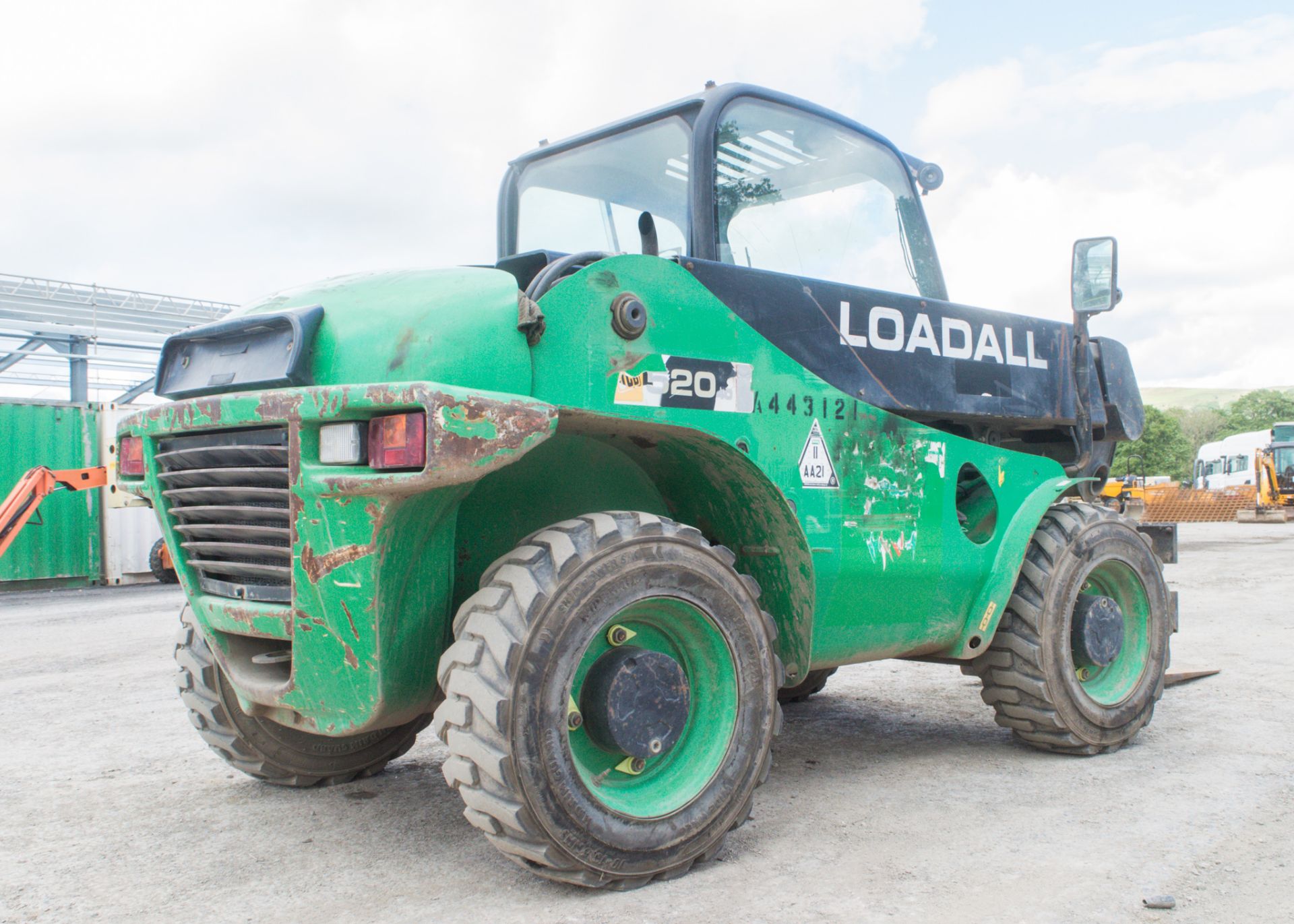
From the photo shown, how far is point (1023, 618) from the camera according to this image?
4598 mm

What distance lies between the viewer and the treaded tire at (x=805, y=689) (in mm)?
5852

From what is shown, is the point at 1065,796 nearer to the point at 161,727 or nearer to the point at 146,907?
the point at 146,907

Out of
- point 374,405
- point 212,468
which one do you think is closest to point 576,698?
point 374,405

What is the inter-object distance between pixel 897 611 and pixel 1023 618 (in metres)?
0.77

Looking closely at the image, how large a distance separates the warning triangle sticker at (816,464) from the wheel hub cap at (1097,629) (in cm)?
158

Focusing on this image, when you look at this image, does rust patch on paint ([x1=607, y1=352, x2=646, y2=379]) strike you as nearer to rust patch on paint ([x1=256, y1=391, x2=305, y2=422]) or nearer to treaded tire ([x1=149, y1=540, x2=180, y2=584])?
rust patch on paint ([x1=256, y1=391, x2=305, y2=422])

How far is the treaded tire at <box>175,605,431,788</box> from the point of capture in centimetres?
396

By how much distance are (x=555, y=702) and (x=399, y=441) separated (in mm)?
830

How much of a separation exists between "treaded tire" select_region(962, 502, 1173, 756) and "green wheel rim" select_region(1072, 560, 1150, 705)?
0.06 m

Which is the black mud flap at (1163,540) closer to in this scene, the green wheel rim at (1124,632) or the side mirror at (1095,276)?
the green wheel rim at (1124,632)

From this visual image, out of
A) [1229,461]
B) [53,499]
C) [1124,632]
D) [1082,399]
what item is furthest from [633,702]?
[1229,461]

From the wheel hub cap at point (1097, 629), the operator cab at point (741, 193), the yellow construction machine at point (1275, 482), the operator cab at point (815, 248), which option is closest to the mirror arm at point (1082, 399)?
the operator cab at point (815, 248)

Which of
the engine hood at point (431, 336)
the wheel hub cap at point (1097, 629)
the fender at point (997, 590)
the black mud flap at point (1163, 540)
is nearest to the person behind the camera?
the engine hood at point (431, 336)

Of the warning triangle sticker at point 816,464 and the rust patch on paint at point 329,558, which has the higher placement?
the warning triangle sticker at point 816,464
